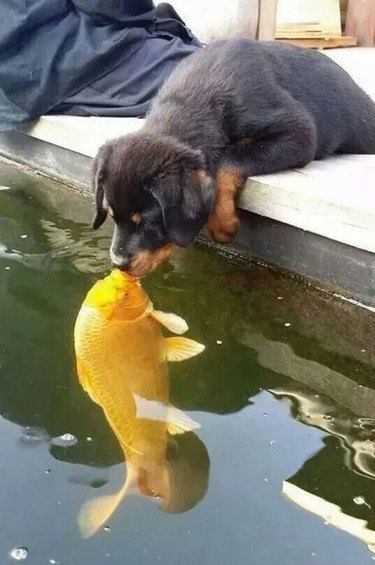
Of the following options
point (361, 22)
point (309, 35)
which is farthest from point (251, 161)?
point (361, 22)

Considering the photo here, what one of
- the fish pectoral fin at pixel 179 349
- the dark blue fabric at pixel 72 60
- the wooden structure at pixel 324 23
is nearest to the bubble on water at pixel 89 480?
the fish pectoral fin at pixel 179 349

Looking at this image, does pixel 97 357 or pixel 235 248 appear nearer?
pixel 97 357

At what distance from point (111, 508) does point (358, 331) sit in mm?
1256

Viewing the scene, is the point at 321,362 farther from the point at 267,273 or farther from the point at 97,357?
the point at 97,357

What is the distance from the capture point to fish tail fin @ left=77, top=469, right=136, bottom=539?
2064 millimetres

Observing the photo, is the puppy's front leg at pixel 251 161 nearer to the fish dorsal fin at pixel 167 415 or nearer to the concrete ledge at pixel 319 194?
the concrete ledge at pixel 319 194

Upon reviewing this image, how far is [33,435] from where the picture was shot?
2428mm

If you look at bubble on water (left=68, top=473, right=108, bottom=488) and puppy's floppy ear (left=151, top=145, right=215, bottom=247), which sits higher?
puppy's floppy ear (left=151, top=145, right=215, bottom=247)

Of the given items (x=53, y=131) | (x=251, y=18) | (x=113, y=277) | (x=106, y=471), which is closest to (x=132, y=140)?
(x=113, y=277)

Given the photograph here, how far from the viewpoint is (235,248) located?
141 inches

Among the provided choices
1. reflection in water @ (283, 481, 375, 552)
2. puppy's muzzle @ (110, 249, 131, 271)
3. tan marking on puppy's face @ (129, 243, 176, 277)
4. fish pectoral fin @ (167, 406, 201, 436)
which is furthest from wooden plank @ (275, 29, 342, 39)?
reflection in water @ (283, 481, 375, 552)

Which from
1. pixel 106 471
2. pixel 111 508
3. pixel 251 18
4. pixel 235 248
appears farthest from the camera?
pixel 251 18

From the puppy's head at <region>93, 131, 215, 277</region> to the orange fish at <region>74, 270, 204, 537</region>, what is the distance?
1.30ft

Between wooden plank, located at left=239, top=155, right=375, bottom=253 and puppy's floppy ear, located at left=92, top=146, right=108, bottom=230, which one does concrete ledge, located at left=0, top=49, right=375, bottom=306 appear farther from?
puppy's floppy ear, located at left=92, top=146, right=108, bottom=230
